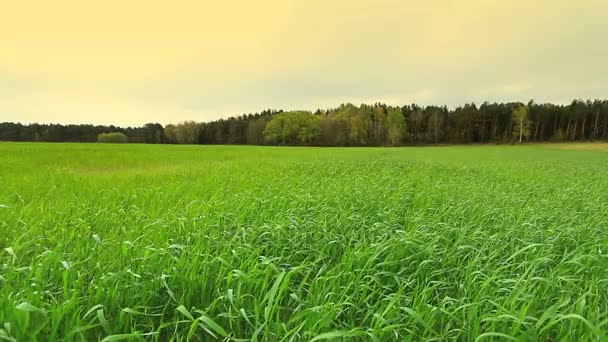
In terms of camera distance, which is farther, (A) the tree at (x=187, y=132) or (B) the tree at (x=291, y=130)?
(A) the tree at (x=187, y=132)

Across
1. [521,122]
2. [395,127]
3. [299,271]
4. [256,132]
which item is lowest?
[299,271]

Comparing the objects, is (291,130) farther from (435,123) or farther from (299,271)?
(299,271)

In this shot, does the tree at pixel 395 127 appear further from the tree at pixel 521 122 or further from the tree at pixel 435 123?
the tree at pixel 521 122

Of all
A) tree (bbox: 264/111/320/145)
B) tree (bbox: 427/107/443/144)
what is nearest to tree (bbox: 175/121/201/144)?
tree (bbox: 264/111/320/145)

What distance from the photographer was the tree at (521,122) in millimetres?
89750

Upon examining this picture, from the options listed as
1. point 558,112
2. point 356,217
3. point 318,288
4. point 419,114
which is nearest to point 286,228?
point 356,217

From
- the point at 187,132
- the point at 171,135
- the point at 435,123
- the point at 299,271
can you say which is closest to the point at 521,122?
the point at 435,123

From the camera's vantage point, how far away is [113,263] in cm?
276

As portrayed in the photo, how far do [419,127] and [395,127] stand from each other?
1258 centimetres

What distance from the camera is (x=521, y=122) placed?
8975cm

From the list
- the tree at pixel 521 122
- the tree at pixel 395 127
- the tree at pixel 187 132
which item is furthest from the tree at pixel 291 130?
the tree at pixel 521 122

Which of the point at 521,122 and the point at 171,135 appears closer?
the point at 521,122

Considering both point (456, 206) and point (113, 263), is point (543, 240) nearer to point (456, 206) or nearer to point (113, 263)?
point (456, 206)

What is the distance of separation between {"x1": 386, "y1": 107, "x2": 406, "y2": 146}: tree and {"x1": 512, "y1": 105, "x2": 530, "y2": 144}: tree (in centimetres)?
3540
